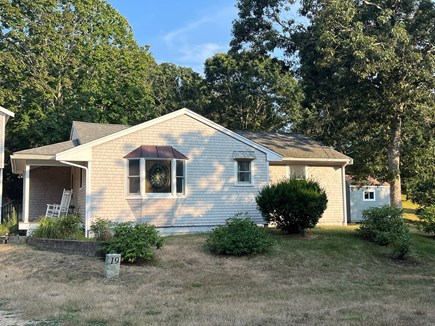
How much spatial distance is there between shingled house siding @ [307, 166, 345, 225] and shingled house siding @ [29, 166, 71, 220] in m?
10.7

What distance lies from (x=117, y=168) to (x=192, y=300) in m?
8.43

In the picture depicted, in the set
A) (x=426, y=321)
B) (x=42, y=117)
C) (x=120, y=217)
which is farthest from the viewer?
(x=42, y=117)

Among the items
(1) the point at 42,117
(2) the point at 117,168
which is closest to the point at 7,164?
(1) the point at 42,117

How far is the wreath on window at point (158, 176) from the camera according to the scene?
16047 mm

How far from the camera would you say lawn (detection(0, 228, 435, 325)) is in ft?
23.3

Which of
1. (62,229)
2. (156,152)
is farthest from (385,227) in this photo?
(62,229)

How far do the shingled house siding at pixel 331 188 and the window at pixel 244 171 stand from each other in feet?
10.8

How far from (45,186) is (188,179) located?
7.13 meters

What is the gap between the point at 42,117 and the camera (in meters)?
26.6

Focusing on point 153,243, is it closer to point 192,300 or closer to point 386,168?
point 192,300

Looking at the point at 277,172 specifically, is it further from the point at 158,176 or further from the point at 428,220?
the point at 428,220

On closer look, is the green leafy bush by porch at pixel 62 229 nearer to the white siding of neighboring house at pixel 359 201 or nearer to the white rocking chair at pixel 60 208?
the white rocking chair at pixel 60 208

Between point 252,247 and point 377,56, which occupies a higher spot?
point 377,56

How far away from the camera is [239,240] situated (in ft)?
41.1
